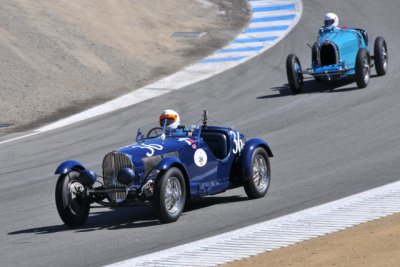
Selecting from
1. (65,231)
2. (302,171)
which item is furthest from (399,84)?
(65,231)

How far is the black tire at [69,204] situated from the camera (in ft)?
39.5

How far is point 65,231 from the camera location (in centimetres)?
1199

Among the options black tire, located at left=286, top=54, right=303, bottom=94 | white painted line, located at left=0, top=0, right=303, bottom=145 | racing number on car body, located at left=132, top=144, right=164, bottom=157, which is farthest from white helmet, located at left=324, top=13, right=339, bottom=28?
racing number on car body, located at left=132, top=144, right=164, bottom=157

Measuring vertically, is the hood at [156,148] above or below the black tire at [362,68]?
below

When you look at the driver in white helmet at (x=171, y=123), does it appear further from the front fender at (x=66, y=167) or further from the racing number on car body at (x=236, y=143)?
the front fender at (x=66, y=167)

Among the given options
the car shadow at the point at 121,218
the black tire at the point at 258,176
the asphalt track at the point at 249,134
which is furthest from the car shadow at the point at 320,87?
the car shadow at the point at 121,218

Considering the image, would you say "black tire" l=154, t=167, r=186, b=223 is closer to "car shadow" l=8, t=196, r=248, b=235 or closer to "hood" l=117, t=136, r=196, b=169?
"car shadow" l=8, t=196, r=248, b=235

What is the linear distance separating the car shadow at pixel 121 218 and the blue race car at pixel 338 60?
345 inches

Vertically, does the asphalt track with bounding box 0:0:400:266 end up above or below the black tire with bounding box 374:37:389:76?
below

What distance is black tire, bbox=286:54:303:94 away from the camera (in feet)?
72.3

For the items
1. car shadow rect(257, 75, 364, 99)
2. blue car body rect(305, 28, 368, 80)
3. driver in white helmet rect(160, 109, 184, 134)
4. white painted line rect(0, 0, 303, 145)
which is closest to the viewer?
driver in white helmet rect(160, 109, 184, 134)

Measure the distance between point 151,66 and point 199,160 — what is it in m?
15.0

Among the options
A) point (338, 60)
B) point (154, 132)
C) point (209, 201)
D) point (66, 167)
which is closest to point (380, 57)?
point (338, 60)

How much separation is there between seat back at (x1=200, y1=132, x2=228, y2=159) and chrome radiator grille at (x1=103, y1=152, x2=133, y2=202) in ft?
5.32
